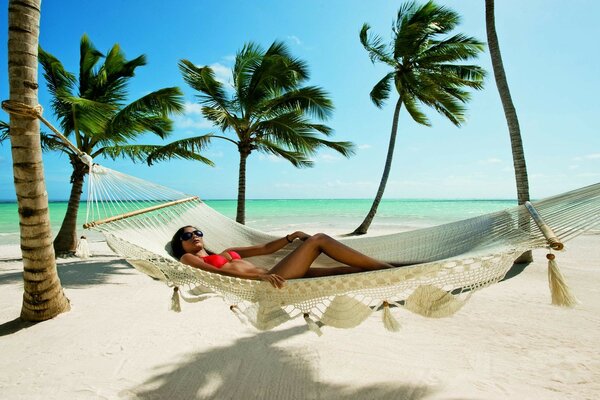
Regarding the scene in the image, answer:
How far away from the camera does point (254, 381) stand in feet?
5.04

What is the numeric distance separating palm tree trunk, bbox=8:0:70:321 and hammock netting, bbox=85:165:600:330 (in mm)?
351

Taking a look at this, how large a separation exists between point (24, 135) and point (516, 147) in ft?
12.8

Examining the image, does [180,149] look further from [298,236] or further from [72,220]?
[298,236]

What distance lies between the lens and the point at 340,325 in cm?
128

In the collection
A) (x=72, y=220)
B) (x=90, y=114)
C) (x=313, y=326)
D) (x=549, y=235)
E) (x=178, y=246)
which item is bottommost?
(x=72, y=220)

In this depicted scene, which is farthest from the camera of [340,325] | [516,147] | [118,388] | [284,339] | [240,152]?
[240,152]

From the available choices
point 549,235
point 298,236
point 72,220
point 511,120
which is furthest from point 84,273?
point 511,120

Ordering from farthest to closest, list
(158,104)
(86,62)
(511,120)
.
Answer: (86,62), (158,104), (511,120)

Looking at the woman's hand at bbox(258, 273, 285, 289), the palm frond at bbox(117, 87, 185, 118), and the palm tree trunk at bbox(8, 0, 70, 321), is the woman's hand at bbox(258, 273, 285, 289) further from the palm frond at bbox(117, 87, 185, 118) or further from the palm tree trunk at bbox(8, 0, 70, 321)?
the palm frond at bbox(117, 87, 185, 118)

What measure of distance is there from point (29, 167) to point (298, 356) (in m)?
1.79

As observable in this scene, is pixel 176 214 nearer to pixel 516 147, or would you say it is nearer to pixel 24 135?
Result: pixel 24 135

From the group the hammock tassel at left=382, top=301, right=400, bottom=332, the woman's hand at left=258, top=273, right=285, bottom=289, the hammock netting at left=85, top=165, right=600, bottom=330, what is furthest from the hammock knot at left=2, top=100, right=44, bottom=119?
the hammock tassel at left=382, top=301, right=400, bottom=332

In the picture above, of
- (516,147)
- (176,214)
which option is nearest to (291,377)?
(176,214)

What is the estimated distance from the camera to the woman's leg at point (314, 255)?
1.54 meters
